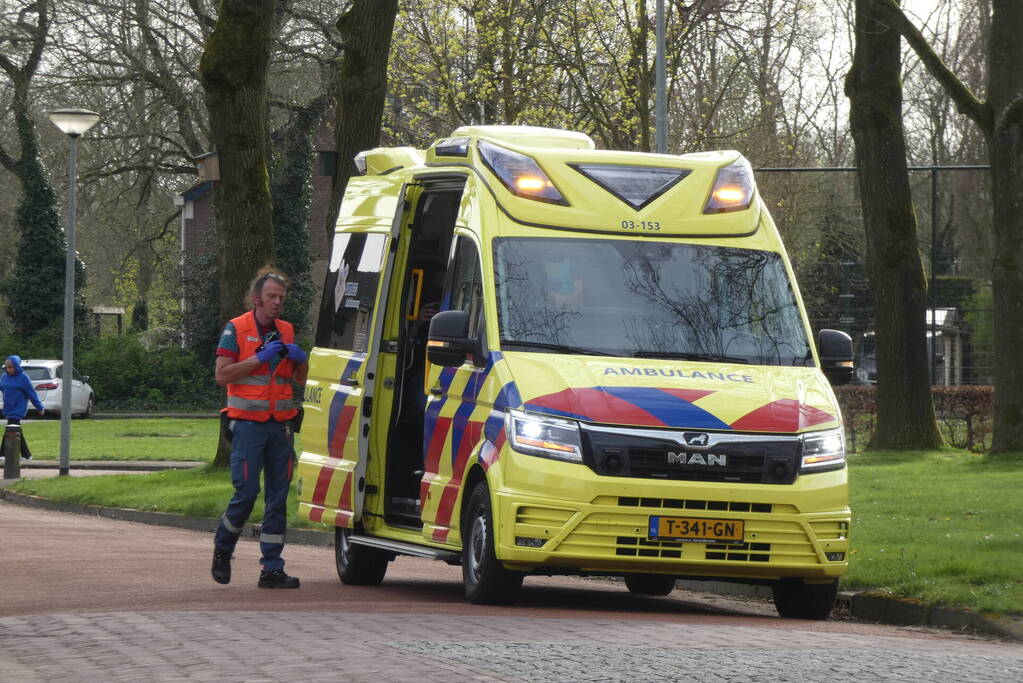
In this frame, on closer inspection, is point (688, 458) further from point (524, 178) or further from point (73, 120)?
point (73, 120)

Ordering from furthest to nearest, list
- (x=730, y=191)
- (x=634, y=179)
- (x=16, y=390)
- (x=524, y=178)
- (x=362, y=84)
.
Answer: (x=16, y=390) < (x=362, y=84) < (x=730, y=191) < (x=634, y=179) < (x=524, y=178)

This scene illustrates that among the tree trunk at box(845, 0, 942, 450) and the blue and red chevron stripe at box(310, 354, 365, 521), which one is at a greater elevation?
the tree trunk at box(845, 0, 942, 450)

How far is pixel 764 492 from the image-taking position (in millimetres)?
9766

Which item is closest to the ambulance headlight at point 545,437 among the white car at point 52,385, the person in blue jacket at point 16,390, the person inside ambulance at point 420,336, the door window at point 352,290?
the person inside ambulance at point 420,336

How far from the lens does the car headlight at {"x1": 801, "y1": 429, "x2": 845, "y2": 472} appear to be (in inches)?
391

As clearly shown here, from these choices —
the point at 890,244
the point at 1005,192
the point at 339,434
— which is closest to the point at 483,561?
the point at 339,434

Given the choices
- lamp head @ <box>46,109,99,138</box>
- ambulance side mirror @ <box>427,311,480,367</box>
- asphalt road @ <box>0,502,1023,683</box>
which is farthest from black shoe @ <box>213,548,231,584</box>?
lamp head @ <box>46,109,99,138</box>

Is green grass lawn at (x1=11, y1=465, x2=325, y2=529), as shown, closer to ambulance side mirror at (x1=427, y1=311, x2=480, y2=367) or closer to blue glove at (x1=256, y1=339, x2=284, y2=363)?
blue glove at (x1=256, y1=339, x2=284, y2=363)

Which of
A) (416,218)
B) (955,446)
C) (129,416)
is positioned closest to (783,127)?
(129,416)

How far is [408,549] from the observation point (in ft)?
36.7

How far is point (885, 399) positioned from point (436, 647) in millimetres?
17427

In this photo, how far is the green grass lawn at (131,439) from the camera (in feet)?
105

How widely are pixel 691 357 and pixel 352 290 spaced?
327cm

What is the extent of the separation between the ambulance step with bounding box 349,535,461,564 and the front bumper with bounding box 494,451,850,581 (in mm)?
934
